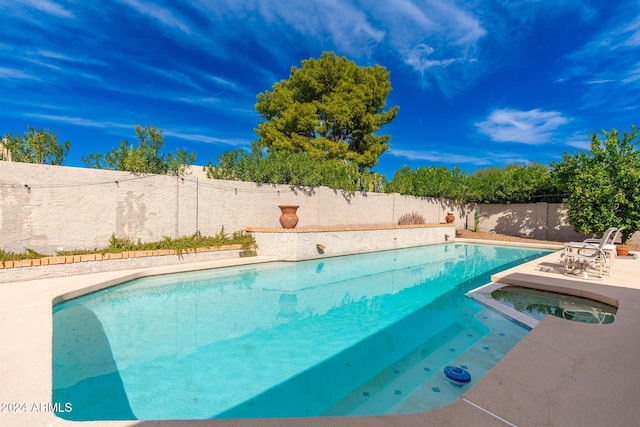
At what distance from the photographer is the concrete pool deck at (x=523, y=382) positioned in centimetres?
195

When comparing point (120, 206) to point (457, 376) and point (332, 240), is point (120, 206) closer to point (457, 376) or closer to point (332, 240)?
point (332, 240)

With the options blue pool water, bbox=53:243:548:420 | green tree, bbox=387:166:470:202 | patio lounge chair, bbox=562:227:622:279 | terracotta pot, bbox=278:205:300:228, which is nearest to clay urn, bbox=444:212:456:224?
green tree, bbox=387:166:470:202

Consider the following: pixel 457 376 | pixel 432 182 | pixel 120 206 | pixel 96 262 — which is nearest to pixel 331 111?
pixel 432 182

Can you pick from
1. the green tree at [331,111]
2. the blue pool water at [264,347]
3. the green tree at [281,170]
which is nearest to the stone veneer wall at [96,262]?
the blue pool water at [264,347]

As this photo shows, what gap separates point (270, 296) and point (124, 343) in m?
2.90

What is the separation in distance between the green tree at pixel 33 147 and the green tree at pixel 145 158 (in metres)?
0.76

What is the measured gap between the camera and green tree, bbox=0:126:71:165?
23.6ft

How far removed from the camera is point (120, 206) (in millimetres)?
8297

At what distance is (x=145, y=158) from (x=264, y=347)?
23.9 feet

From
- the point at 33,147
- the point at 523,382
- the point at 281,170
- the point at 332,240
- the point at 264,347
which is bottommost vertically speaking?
the point at 264,347

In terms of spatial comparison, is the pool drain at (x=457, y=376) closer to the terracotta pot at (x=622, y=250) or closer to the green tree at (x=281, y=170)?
the green tree at (x=281, y=170)

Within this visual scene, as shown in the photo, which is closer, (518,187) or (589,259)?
(589,259)

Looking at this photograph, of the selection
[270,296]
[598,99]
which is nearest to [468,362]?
[270,296]

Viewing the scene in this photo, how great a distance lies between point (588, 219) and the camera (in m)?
13.3
